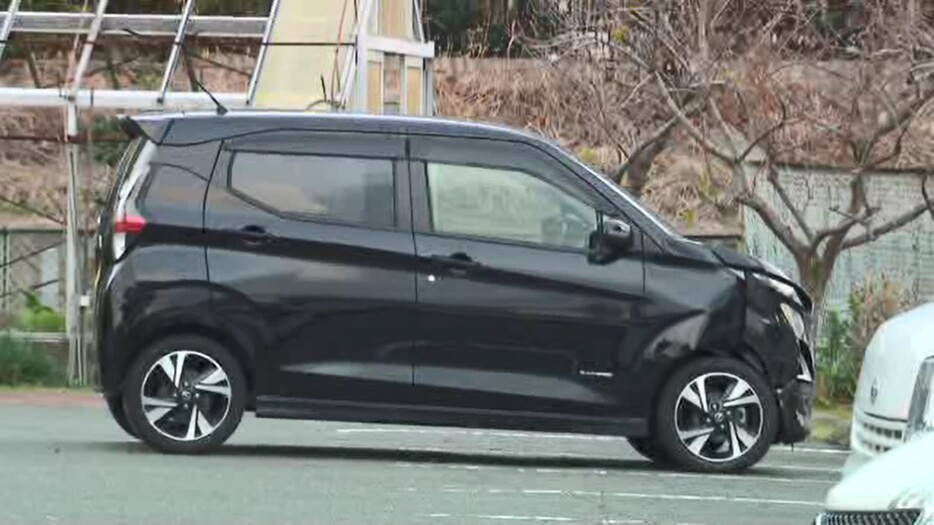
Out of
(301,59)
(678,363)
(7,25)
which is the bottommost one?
(678,363)

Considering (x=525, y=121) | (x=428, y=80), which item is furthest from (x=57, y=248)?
(x=525, y=121)

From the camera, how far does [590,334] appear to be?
1134 centimetres

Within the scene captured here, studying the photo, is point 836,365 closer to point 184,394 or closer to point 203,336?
point 203,336

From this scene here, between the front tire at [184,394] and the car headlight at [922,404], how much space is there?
528 centimetres

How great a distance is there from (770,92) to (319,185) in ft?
25.1

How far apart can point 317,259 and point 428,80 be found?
391 inches

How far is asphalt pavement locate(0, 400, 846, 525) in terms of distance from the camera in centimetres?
941

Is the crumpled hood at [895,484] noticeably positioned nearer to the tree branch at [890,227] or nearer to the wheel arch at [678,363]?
the wheel arch at [678,363]

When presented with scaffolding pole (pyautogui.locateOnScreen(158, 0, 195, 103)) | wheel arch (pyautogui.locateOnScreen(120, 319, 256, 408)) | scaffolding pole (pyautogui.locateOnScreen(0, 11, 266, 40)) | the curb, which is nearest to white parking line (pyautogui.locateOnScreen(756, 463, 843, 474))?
wheel arch (pyautogui.locateOnScreen(120, 319, 256, 408))

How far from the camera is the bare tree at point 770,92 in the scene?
16578 millimetres

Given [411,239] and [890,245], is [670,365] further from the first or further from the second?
[890,245]

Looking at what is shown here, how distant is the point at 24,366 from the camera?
17609 mm

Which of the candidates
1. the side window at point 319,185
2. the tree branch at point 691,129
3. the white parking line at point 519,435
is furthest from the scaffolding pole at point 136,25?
the side window at point 319,185

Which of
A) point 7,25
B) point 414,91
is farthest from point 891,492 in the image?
point 414,91
